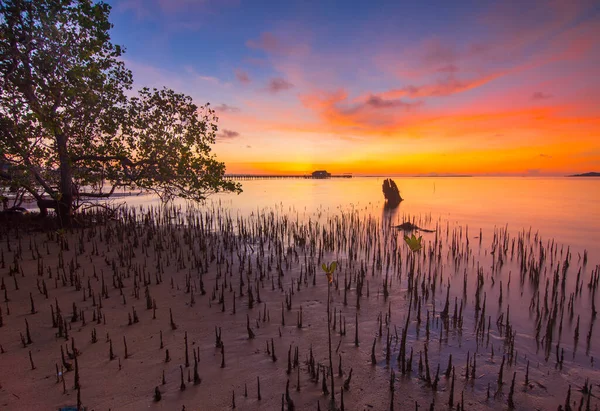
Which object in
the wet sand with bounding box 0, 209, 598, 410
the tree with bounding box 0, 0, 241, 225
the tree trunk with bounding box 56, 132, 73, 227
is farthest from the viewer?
the tree trunk with bounding box 56, 132, 73, 227

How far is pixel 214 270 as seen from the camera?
29.1 ft

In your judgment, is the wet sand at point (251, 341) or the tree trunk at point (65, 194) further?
the tree trunk at point (65, 194)

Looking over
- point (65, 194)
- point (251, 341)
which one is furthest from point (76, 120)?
point (251, 341)

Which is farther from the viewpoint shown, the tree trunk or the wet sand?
the tree trunk

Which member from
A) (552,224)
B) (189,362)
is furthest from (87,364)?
(552,224)

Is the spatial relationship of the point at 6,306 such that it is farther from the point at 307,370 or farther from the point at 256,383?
the point at 307,370

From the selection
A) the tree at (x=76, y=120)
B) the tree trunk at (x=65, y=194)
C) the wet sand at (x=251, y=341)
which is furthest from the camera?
the tree trunk at (x=65, y=194)

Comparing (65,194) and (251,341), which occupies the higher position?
(65,194)

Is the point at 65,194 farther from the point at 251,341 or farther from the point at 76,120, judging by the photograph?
the point at 251,341

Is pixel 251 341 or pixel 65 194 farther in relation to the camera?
pixel 65 194

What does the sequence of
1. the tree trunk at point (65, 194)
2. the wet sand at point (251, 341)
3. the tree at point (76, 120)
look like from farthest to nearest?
the tree trunk at point (65, 194), the tree at point (76, 120), the wet sand at point (251, 341)

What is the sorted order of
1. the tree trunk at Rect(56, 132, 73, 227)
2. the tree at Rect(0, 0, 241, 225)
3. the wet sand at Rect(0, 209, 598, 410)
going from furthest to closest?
the tree trunk at Rect(56, 132, 73, 227) → the tree at Rect(0, 0, 241, 225) → the wet sand at Rect(0, 209, 598, 410)

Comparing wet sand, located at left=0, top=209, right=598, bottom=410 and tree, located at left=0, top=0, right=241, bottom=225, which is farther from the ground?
tree, located at left=0, top=0, right=241, bottom=225

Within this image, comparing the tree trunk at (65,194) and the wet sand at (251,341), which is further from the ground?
the tree trunk at (65,194)
